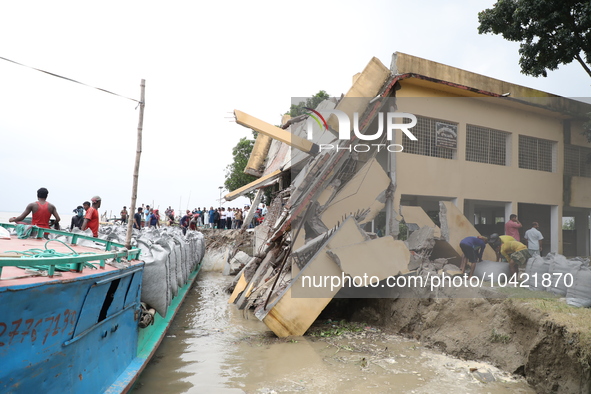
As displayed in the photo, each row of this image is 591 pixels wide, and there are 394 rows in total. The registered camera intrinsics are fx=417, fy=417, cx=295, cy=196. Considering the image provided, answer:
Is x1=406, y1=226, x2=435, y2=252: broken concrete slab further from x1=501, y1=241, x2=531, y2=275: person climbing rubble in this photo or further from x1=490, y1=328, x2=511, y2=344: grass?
x1=490, y1=328, x2=511, y2=344: grass

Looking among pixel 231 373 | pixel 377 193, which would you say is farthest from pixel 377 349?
pixel 377 193

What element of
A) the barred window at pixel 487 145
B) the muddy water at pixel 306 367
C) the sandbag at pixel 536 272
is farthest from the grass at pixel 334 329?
the barred window at pixel 487 145

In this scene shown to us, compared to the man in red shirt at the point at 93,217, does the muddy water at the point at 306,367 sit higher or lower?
lower

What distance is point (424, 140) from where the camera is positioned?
10352 mm

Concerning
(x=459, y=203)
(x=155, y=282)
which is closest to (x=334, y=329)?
(x=155, y=282)

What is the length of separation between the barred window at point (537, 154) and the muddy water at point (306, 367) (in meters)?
7.48

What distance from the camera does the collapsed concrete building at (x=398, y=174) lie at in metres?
6.99

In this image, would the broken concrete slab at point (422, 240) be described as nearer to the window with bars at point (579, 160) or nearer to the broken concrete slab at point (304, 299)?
the broken concrete slab at point (304, 299)

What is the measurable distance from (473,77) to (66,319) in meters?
11.1

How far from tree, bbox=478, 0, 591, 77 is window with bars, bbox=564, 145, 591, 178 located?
118 inches

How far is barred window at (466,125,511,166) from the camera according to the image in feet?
35.8

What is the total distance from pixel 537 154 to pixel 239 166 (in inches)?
665

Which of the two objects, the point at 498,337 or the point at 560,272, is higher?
the point at 560,272

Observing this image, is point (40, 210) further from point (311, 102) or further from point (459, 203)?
point (311, 102)
